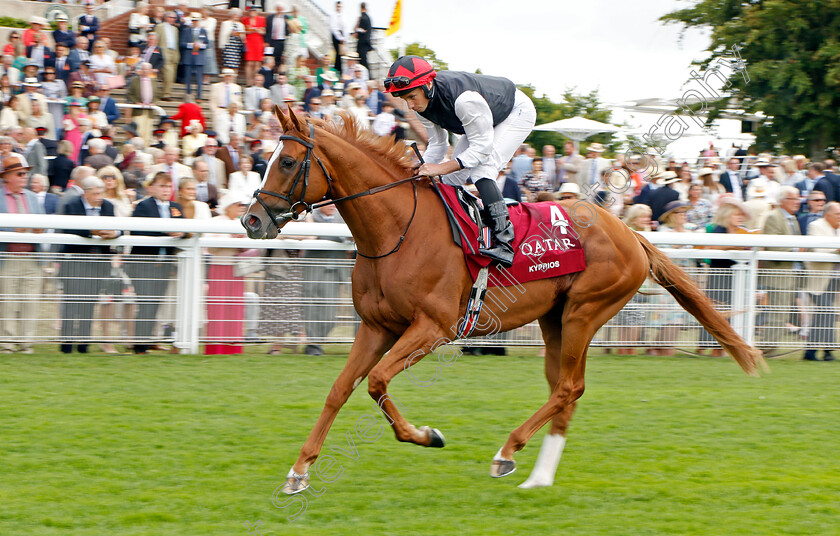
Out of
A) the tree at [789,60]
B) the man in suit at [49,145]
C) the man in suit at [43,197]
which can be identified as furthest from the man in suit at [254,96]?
the tree at [789,60]

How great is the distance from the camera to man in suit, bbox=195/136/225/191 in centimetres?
947

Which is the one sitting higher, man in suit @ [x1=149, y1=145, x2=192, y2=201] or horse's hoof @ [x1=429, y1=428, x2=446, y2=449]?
man in suit @ [x1=149, y1=145, x2=192, y2=201]

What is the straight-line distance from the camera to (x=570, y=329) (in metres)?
4.96

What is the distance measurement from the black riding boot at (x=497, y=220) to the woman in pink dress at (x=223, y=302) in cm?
349

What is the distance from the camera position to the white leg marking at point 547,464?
4.43 metres

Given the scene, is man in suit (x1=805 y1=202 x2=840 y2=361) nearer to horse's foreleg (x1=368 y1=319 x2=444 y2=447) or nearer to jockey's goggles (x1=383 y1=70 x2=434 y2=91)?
horse's foreleg (x1=368 y1=319 x2=444 y2=447)

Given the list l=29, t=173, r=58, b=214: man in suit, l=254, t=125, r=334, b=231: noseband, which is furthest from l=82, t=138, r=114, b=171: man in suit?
l=254, t=125, r=334, b=231: noseband

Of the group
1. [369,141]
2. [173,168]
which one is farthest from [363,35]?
[369,141]

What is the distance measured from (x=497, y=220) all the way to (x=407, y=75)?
85 centimetres

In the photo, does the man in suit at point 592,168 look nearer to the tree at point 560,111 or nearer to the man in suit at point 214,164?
the man in suit at point 214,164

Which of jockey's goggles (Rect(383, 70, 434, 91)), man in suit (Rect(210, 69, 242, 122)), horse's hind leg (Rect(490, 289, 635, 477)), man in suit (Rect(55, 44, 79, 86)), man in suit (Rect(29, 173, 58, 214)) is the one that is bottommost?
horse's hind leg (Rect(490, 289, 635, 477))

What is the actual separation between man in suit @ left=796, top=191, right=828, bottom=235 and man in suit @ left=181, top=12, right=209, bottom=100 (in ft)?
25.8

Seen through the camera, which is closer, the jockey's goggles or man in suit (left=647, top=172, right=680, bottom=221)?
the jockey's goggles

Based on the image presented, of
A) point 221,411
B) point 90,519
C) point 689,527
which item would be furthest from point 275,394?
point 689,527
